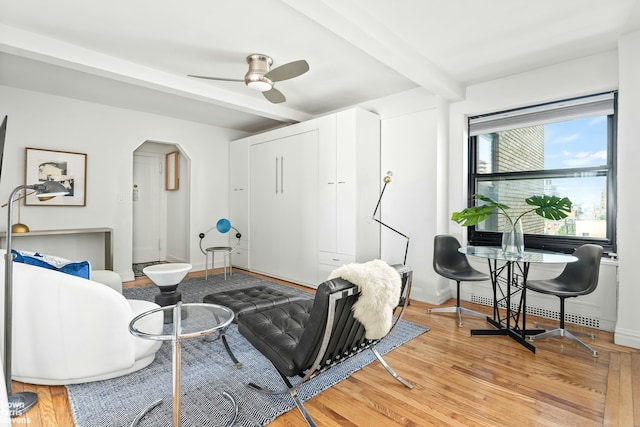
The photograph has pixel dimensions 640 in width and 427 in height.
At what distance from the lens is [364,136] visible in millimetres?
4070

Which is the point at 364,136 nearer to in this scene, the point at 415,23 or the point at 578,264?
the point at 415,23

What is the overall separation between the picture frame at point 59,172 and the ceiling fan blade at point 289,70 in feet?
10.5

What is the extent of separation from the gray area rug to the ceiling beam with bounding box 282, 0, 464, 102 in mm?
2390

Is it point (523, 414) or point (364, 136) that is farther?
point (364, 136)

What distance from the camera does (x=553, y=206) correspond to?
273cm

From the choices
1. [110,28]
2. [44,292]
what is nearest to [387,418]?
[44,292]

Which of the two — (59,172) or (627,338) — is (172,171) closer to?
(59,172)

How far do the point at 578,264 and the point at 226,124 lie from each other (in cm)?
522

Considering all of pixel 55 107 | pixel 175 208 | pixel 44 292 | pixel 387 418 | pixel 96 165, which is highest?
pixel 55 107

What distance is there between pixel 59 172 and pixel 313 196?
3.34 meters

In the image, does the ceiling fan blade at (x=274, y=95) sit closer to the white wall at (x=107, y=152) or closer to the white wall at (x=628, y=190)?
the white wall at (x=107, y=152)

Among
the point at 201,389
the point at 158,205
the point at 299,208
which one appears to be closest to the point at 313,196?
the point at 299,208

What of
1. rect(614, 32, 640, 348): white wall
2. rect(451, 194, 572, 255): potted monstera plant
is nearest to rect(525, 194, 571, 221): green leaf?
rect(451, 194, 572, 255): potted monstera plant

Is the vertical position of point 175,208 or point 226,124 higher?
point 226,124
